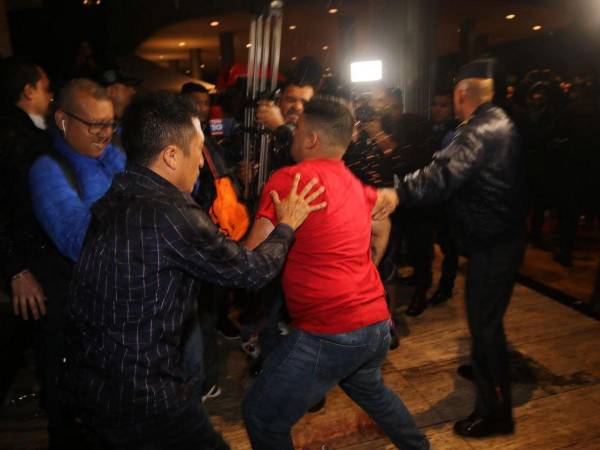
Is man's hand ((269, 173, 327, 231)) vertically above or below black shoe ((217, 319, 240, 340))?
above

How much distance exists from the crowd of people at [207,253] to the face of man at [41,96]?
0.02 meters

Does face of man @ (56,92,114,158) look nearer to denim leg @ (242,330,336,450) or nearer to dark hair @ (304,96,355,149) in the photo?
dark hair @ (304,96,355,149)

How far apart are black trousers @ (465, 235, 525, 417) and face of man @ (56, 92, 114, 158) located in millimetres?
2072

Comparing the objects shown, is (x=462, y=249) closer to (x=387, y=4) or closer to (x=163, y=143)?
(x=163, y=143)

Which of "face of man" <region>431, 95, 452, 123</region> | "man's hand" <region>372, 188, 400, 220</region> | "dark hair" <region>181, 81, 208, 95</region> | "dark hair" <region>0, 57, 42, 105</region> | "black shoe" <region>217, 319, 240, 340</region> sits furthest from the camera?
"face of man" <region>431, 95, 452, 123</region>

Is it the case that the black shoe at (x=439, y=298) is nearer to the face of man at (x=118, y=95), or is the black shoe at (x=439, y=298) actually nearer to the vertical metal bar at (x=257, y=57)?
the vertical metal bar at (x=257, y=57)

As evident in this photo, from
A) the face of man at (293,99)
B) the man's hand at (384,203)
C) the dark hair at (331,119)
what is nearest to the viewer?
the dark hair at (331,119)

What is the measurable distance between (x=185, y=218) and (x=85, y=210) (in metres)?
0.80

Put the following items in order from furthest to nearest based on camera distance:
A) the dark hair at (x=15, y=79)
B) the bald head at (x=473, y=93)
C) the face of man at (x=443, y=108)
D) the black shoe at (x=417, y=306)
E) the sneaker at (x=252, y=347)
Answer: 1. the face of man at (x=443, y=108)
2. the black shoe at (x=417, y=306)
3. the sneaker at (x=252, y=347)
4. the dark hair at (x=15, y=79)
5. the bald head at (x=473, y=93)

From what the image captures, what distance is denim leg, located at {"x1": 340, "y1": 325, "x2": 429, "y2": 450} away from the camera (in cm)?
214

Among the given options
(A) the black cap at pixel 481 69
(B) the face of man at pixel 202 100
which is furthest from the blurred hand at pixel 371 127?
(B) the face of man at pixel 202 100

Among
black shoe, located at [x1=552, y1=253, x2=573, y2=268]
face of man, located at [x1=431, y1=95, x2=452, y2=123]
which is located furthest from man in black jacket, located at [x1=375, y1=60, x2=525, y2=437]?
black shoe, located at [x1=552, y1=253, x2=573, y2=268]

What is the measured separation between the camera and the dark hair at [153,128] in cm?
161

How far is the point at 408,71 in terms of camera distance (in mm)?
7254
